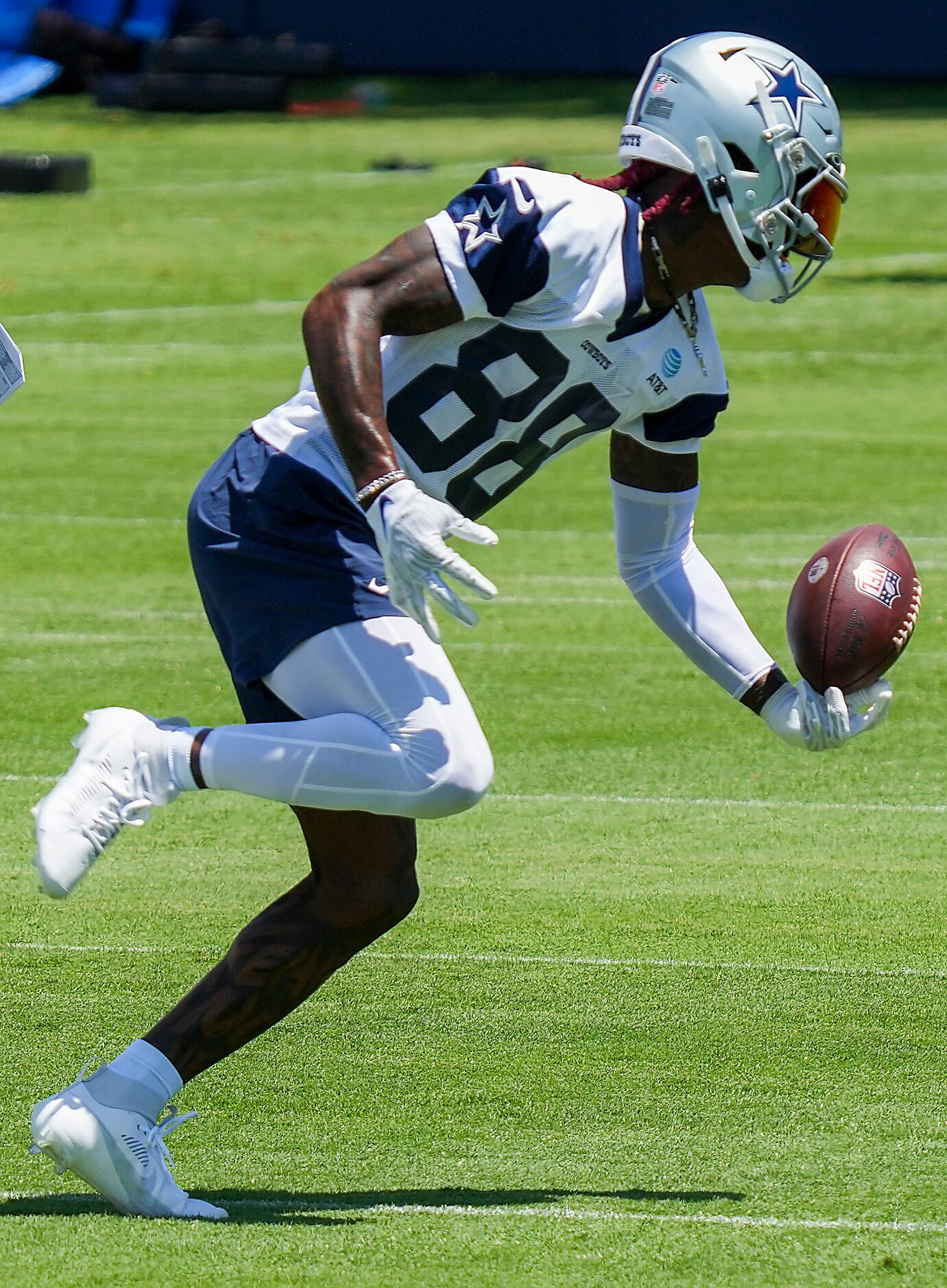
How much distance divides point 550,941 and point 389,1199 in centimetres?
175

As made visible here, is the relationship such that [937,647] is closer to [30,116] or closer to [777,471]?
[777,471]

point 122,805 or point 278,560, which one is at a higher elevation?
point 278,560

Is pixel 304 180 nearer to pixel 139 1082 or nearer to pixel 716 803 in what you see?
pixel 716 803

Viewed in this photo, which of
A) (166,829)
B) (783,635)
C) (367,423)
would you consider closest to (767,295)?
(367,423)

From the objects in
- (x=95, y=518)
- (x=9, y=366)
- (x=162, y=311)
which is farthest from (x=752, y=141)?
(x=162, y=311)

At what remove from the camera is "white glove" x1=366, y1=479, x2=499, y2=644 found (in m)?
3.92

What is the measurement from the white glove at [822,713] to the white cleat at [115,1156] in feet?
5.13

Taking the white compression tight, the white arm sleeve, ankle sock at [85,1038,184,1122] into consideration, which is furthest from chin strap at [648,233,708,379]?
ankle sock at [85,1038,184,1122]

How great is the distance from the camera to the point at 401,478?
3.98 metres

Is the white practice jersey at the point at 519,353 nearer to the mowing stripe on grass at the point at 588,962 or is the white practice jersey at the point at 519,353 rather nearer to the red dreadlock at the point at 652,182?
the red dreadlock at the point at 652,182

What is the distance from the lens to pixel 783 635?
9.21m

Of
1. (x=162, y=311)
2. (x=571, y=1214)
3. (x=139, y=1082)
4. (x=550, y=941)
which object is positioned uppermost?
(x=139, y=1082)

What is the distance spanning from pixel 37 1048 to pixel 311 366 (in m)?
1.85

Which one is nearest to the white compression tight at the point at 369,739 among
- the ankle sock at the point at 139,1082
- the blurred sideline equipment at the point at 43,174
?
the ankle sock at the point at 139,1082
